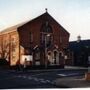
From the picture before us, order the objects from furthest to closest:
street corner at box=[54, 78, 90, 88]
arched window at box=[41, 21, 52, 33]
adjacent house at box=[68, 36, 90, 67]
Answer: arched window at box=[41, 21, 52, 33]
adjacent house at box=[68, 36, 90, 67]
street corner at box=[54, 78, 90, 88]

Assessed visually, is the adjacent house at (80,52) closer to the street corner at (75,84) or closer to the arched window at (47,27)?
the street corner at (75,84)

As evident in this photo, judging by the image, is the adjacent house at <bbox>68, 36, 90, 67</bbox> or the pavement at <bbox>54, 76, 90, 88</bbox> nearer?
the pavement at <bbox>54, 76, 90, 88</bbox>

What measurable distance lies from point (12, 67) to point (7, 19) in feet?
5.79

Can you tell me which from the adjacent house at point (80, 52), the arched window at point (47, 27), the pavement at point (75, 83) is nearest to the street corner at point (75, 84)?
the pavement at point (75, 83)

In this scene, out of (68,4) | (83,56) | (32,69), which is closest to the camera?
(68,4)

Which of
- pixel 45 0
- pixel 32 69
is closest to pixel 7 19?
pixel 45 0

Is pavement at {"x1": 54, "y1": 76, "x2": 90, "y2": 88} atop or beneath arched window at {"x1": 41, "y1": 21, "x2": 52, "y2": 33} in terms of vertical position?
beneath

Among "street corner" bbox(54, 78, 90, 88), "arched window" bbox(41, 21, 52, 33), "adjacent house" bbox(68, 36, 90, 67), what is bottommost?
"street corner" bbox(54, 78, 90, 88)

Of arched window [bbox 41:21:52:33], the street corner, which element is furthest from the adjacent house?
arched window [bbox 41:21:52:33]

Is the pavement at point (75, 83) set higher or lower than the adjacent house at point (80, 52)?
lower

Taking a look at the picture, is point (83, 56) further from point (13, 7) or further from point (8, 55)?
point (13, 7)

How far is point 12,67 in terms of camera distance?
6434 mm

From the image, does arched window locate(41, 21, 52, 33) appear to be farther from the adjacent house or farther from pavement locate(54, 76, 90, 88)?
the adjacent house

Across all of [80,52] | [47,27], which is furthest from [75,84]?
[47,27]
